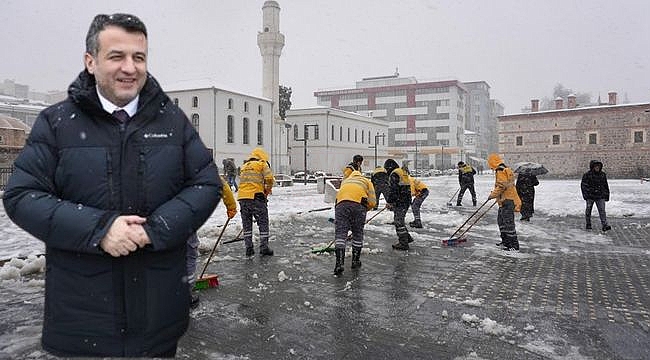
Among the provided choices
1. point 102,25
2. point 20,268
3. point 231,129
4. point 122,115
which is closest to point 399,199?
point 20,268

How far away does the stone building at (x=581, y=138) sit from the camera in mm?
45094

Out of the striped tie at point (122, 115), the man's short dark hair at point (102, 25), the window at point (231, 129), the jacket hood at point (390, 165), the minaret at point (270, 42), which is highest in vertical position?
the minaret at point (270, 42)

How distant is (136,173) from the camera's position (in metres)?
1.97

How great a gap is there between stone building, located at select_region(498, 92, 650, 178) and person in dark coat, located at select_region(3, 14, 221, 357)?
53182 millimetres

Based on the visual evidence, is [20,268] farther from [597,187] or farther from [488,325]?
[597,187]

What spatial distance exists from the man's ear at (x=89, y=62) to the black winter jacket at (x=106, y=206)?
5 centimetres

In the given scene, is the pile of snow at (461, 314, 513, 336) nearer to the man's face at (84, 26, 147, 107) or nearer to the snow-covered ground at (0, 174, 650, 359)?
the snow-covered ground at (0, 174, 650, 359)

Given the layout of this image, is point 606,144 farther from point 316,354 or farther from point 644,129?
point 316,354

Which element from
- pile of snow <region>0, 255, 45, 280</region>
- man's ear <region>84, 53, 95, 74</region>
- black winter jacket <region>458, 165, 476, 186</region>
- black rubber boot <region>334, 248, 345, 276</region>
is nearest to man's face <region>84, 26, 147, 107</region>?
man's ear <region>84, 53, 95, 74</region>

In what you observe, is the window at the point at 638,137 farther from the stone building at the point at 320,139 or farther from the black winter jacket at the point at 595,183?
the black winter jacket at the point at 595,183

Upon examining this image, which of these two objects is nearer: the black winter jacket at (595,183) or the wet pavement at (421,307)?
the wet pavement at (421,307)

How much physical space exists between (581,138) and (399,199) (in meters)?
47.3

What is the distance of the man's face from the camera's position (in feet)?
6.40

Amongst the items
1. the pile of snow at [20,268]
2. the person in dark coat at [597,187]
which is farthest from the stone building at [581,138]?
the pile of snow at [20,268]
